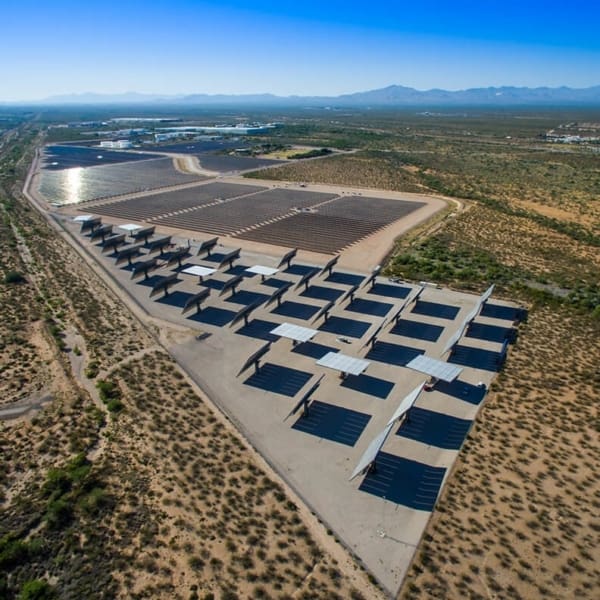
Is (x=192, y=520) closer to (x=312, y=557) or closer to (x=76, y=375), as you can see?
(x=312, y=557)

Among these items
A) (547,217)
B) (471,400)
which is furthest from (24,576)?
(547,217)

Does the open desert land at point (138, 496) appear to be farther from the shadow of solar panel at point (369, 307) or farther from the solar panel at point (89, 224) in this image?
the solar panel at point (89, 224)

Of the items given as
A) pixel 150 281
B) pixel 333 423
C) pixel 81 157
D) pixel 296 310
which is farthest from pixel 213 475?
pixel 81 157

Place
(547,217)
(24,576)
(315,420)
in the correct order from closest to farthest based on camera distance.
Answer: (24,576)
(315,420)
(547,217)

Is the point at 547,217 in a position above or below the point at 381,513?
above

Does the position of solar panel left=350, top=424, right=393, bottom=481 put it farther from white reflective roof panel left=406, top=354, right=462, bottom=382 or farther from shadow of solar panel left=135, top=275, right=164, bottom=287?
shadow of solar panel left=135, top=275, right=164, bottom=287
